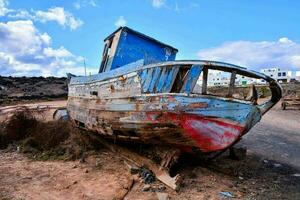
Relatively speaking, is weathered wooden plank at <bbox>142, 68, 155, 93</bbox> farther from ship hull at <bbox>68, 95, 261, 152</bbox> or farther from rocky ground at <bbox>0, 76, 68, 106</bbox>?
rocky ground at <bbox>0, 76, 68, 106</bbox>

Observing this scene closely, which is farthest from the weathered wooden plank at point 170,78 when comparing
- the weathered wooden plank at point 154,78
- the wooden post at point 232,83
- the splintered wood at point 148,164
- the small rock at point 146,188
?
the small rock at point 146,188

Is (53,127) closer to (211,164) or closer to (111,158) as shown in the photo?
(111,158)

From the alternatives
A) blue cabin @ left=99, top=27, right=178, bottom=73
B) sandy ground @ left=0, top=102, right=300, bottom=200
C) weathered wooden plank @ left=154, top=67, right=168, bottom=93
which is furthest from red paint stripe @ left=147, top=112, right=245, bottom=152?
blue cabin @ left=99, top=27, right=178, bottom=73

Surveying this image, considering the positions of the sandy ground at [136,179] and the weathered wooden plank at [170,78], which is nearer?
the sandy ground at [136,179]

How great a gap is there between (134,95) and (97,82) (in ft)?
6.53

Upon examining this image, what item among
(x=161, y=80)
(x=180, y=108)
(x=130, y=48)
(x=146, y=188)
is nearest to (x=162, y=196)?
(x=146, y=188)

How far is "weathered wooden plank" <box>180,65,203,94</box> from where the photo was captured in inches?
232

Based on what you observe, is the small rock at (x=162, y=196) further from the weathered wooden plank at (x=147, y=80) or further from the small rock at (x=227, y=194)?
the weathered wooden plank at (x=147, y=80)

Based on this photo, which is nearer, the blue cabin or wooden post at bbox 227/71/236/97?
wooden post at bbox 227/71/236/97

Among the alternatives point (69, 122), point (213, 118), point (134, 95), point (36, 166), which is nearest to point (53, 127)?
point (69, 122)

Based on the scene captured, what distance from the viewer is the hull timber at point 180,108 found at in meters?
5.86

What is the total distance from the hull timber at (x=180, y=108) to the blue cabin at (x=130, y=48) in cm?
202

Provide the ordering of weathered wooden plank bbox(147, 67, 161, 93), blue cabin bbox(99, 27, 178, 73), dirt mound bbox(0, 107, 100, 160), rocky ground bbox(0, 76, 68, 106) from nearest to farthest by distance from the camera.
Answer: weathered wooden plank bbox(147, 67, 161, 93), dirt mound bbox(0, 107, 100, 160), blue cabin bbox(99, 27, 178, 73), rocky ground bbox(0, 76, 68, 106)

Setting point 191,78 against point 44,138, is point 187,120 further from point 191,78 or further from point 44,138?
point 44,138
